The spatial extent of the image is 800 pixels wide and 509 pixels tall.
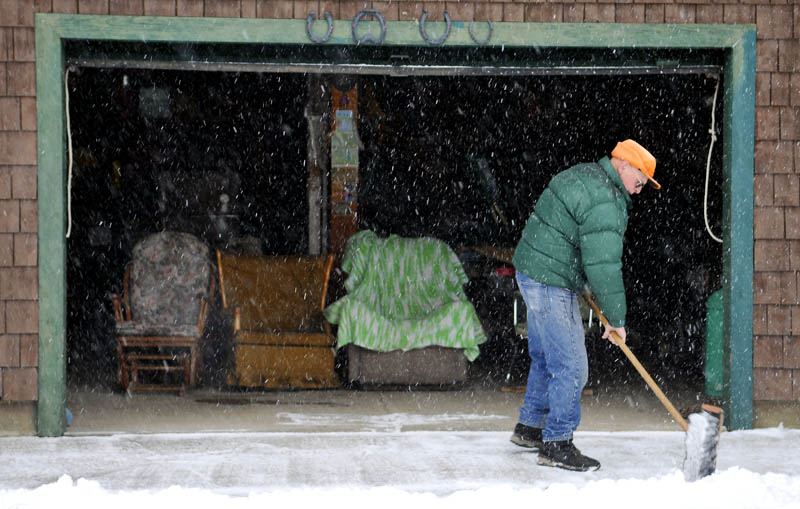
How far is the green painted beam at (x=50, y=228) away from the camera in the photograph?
5.61m

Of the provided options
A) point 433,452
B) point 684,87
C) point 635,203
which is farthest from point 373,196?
point 433,452

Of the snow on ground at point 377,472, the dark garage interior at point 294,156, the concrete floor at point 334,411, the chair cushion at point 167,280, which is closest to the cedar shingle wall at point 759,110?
the snow on ground at point 377,472

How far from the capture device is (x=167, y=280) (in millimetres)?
7906

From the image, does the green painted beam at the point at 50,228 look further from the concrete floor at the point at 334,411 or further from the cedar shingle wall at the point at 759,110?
the concrete floor at the point at 334,411

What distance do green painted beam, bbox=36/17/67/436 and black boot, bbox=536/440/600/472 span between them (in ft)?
9.05

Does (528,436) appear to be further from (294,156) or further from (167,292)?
(294,156)

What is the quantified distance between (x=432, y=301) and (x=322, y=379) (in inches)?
43.6

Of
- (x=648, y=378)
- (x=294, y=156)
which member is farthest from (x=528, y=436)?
(x=294, y=156)

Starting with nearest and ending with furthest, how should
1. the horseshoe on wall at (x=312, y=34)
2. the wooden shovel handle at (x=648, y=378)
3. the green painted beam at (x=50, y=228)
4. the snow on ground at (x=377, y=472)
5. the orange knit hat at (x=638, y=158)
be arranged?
the snow on ground at (x=377, y=472), the wooden shovel handle at (x=648, y=378), the orange knit hat at (x=638, y=158), the green painted beam at (x=50, y=228), the horseshoe on wall at (x=312, y=34)

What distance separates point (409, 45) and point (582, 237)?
5.90 feet

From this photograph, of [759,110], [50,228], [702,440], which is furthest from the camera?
[759,110]

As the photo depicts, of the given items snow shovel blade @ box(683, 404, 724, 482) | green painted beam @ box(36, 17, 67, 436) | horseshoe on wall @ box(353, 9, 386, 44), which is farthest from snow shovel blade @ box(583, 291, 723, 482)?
green painted beam @ box(36, 17, 67, 436)

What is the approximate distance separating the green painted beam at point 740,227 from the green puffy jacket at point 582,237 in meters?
1.26

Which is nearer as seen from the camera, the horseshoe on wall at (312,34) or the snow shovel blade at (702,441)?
the snow shovel blade at (702,441)
